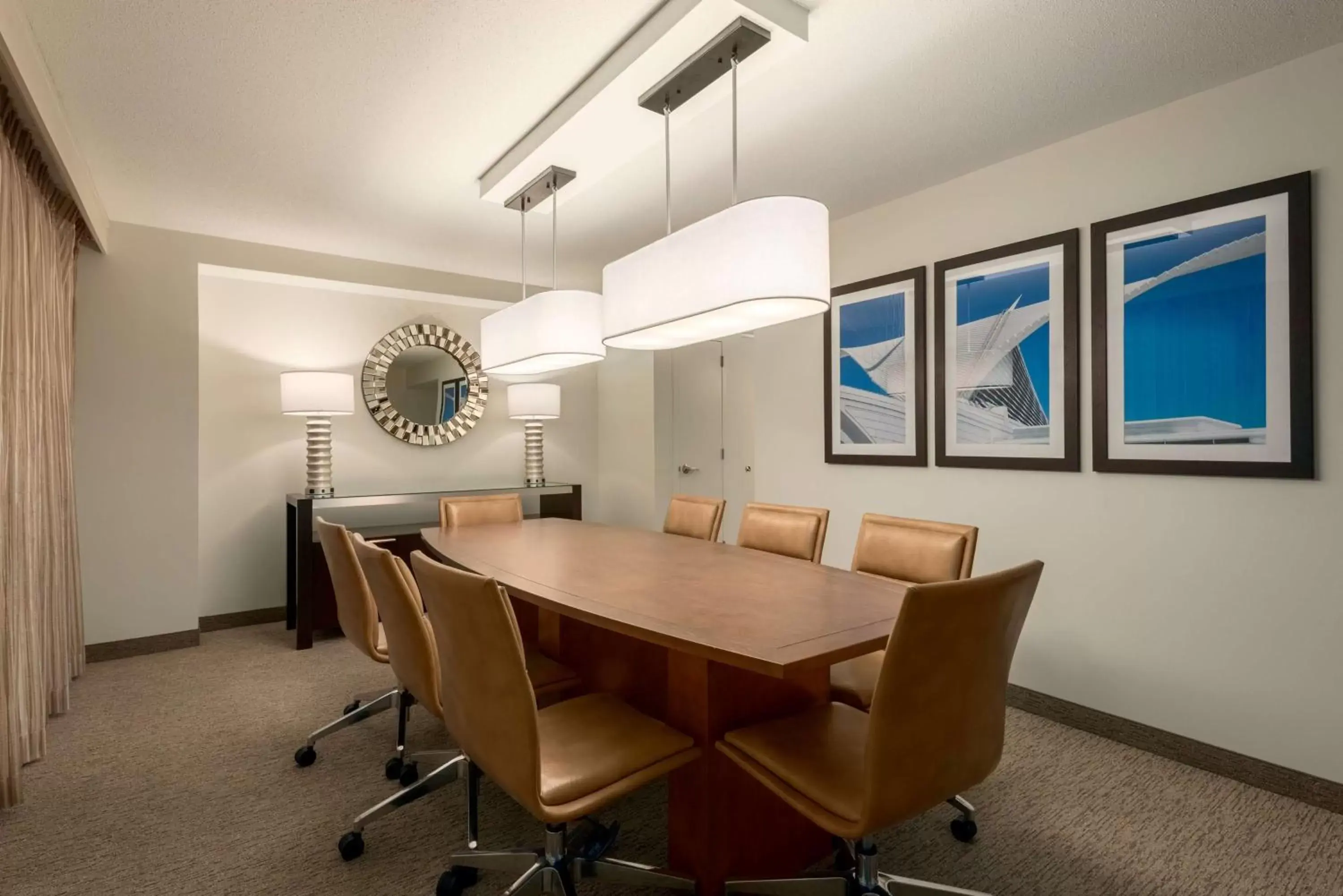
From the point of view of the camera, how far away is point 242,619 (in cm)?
440

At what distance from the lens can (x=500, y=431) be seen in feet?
17.8

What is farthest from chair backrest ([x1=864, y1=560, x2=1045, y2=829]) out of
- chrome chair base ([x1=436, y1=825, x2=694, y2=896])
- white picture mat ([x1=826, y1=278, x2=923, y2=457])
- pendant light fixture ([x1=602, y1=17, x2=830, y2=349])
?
white picture mat ([x1=826, y1=278, x2=923, y2=457])

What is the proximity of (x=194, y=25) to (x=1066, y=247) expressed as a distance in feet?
11.0

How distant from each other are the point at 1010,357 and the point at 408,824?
3088mm

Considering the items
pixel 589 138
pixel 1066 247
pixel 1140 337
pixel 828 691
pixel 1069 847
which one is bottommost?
pixel 1069 847

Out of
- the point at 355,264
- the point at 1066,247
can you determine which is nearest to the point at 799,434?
the point at 1066,247

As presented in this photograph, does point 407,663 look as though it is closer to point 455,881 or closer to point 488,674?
point 455,881

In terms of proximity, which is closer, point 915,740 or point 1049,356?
point 915,740

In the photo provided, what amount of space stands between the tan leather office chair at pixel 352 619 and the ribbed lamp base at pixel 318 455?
6.16 feet

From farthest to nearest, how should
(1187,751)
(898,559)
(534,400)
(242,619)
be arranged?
(534,400)
(242,619)
(1187,751)
(898,559)

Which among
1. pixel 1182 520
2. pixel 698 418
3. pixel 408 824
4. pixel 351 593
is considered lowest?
pixel 408 824

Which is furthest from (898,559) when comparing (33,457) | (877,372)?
(33,457)

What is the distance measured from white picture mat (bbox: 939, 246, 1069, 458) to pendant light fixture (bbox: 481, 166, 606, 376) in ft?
5.80

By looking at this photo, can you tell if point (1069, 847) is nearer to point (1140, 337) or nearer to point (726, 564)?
point (726, 564)
